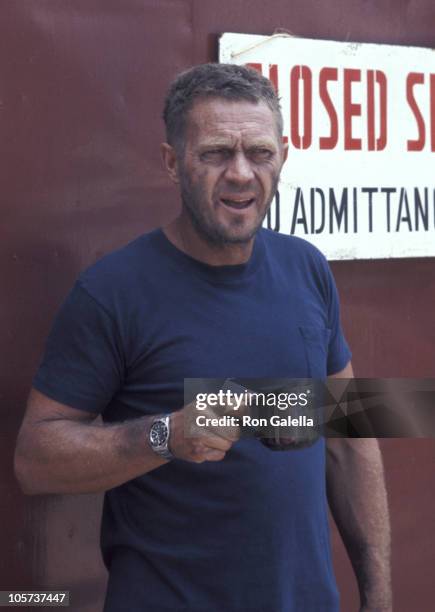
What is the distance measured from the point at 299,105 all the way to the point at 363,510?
104cm

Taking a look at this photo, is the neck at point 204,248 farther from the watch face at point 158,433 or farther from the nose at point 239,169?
the watch face at point 158,433

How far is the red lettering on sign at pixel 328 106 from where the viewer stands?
9.30 ft

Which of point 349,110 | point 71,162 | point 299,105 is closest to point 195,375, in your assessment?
point 71,162

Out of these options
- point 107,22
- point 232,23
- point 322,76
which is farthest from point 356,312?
point 107,22

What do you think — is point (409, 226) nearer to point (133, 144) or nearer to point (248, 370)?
point (133, 144)

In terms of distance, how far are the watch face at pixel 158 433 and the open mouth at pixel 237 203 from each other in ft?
1.50

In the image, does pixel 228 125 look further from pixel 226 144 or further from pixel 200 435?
pixel 200 435

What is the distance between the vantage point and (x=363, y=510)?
2.37 metres

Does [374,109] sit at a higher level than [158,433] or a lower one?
higher

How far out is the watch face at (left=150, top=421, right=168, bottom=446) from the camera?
6.11 ft

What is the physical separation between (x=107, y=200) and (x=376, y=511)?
917mm

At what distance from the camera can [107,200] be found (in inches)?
100.0

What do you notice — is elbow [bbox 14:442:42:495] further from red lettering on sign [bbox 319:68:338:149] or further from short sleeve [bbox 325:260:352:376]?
red lettering on sign [bbox 319:68:338:149]

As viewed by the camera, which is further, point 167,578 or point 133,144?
point 133,144
